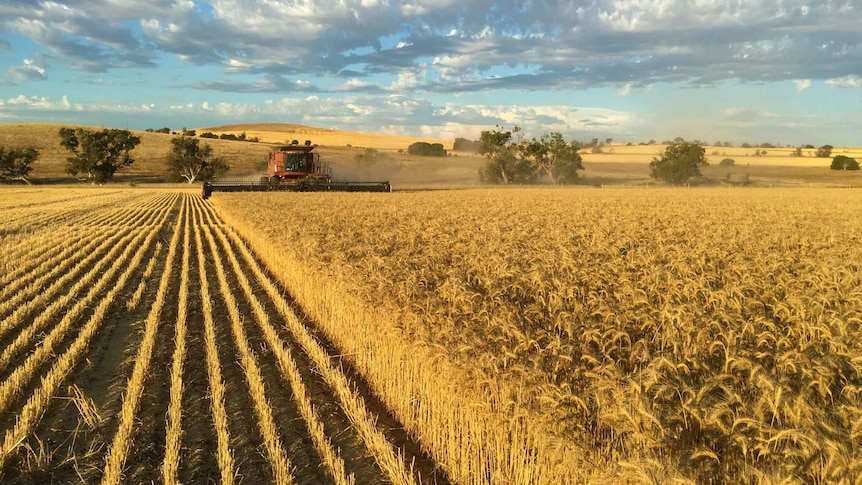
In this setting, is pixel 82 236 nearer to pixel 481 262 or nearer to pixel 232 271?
pixel 232 271

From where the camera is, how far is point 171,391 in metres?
5.97

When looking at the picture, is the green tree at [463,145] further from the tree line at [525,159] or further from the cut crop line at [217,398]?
the cut crop line at [217,398]

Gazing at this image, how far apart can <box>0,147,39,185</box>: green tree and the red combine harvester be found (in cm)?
4516

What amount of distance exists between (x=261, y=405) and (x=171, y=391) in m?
1.15

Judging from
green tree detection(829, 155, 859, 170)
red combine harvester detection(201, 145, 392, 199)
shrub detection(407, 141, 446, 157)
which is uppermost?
shrub detection(407, 141, 446, 157)

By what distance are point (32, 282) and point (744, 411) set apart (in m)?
12.6

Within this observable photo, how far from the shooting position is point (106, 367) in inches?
273

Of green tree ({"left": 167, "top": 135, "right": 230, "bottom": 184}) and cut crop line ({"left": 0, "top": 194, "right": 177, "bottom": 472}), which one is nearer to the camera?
cut crop line ({"left": 0, "top": 194, "right": 177, "bottom": 472})

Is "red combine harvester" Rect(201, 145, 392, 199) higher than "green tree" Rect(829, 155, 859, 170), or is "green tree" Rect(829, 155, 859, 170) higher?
"red combine harvester" Rect(201, 145, 392, 199)

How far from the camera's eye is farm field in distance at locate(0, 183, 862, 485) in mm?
2949

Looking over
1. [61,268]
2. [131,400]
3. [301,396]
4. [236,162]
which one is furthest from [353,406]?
[236,162]

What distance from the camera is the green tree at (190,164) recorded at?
7494cm

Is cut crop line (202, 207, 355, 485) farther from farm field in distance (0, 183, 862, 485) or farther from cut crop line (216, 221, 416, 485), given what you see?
cut crop line (216, 221, 416, 485)

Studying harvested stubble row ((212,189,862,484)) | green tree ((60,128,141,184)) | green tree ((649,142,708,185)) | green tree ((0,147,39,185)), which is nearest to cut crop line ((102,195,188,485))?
harvested stubble row ((212,189,862,484))
